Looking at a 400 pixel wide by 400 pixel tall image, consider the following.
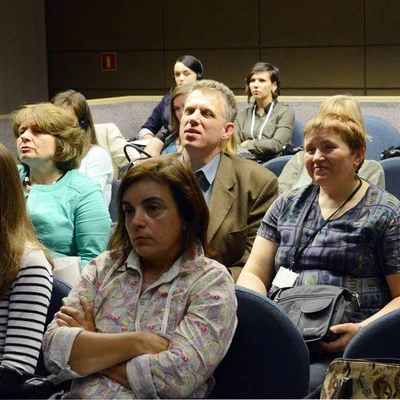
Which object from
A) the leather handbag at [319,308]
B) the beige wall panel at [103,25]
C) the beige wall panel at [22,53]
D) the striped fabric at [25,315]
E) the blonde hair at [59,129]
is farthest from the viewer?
the beige wall panel at [103,25]

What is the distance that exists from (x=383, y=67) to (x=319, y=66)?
2.21ft

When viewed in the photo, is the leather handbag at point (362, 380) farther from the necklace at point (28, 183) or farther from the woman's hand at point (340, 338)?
the necklace at point (28, 183)

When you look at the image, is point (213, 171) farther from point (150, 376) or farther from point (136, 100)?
point (136, 100)

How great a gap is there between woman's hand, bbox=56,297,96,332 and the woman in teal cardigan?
1.27 metres

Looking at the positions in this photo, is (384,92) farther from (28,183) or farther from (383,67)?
(28,183)

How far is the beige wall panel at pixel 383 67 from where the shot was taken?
9352 millimetres

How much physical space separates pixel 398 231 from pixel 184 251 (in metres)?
0.81

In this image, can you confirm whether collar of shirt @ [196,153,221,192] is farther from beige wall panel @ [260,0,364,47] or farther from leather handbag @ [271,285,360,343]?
beige wall panel @ [260,0,364,47]

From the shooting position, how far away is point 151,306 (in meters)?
2.26

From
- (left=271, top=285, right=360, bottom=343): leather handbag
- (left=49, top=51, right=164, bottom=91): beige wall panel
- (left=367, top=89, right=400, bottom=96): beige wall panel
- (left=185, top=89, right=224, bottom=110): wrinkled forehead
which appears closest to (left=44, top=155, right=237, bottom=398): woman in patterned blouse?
(left=271, top=285, right=360, bottom=343): leather handbag

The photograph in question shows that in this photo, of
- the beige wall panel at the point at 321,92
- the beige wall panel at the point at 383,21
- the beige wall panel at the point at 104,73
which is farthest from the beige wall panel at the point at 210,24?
the beige wall panel at the point at 383,21

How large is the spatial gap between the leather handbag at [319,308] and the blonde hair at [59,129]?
1249 millimetres

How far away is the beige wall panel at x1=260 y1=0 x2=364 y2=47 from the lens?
949 cm

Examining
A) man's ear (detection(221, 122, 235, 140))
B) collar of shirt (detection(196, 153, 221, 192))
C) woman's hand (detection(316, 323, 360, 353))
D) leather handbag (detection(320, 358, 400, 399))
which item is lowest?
woman's hand (detection(316, 323, 360, 353))
